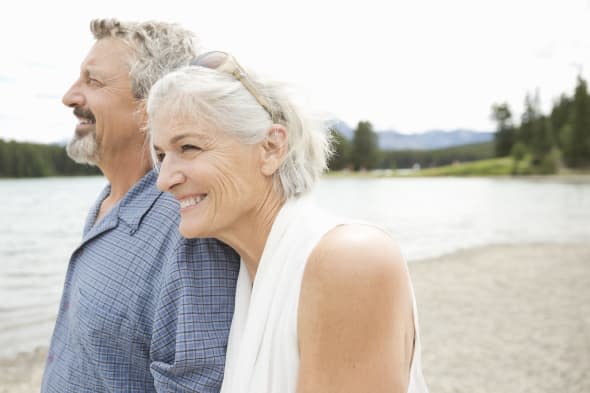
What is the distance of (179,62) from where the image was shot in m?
2.20

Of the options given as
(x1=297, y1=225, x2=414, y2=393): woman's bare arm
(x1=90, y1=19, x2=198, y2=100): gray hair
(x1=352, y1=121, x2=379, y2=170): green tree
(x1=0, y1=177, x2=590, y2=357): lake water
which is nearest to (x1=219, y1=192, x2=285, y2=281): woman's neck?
(x1=297, y1=225, x2=414, y2=393): woman's bare arm

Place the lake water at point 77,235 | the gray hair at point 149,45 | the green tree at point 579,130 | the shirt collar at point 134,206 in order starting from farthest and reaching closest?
the green tree at point 579,130 → the lake water at point 77,235 → the gray hair at point 149,45 → the shirt collar at point 134,206

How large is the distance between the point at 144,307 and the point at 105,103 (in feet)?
3.22

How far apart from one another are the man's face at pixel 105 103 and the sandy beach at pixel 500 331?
444 centimetres

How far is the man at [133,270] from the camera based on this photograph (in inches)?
65.6

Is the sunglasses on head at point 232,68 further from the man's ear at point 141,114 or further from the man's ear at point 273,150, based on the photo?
the man's ear at point 141,114

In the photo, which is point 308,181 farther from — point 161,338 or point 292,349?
point 161,338

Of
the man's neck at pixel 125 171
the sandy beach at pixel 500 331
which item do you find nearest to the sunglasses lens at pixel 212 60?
the man's neck at pixel 125 171

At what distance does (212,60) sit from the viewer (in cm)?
163

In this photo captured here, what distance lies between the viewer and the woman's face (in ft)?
5.33

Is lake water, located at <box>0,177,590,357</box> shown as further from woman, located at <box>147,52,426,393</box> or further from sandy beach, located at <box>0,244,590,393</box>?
woman, located at <box>147,52,426,393</box>

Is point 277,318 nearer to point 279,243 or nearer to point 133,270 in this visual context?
point 279,243

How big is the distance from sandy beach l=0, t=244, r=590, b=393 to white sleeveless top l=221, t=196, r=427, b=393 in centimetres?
450

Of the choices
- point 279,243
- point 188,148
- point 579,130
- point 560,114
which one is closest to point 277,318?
point 279,243
